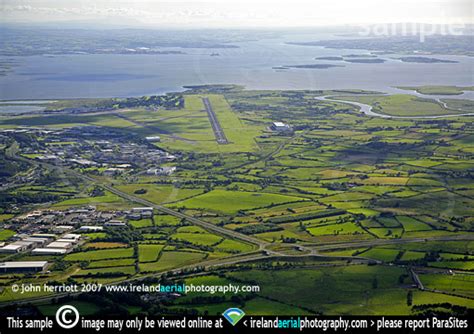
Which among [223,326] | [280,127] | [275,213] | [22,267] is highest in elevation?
[223,326]

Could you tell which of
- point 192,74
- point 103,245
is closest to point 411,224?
point 103,245

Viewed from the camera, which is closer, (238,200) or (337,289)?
(337,289)

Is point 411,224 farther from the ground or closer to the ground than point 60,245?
closer to the ground

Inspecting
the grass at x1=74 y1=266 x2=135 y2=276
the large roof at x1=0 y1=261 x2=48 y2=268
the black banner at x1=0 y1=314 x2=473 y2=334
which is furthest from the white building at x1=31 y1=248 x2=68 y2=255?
the black banner at x1=0 y1=314 x2=473 y2=334

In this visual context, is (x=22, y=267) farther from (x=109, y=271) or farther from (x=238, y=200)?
(x=238, y=200)

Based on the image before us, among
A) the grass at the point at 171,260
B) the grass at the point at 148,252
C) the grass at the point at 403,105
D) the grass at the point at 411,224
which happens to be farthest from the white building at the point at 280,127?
the grass at the point at 171,260

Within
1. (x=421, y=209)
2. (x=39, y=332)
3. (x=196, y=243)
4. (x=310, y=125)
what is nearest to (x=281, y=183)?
(x=421, y=209)

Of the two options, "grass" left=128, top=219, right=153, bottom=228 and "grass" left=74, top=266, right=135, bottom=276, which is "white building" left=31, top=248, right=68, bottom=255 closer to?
"grass" left=74, top=266, right=135, bottom=276
